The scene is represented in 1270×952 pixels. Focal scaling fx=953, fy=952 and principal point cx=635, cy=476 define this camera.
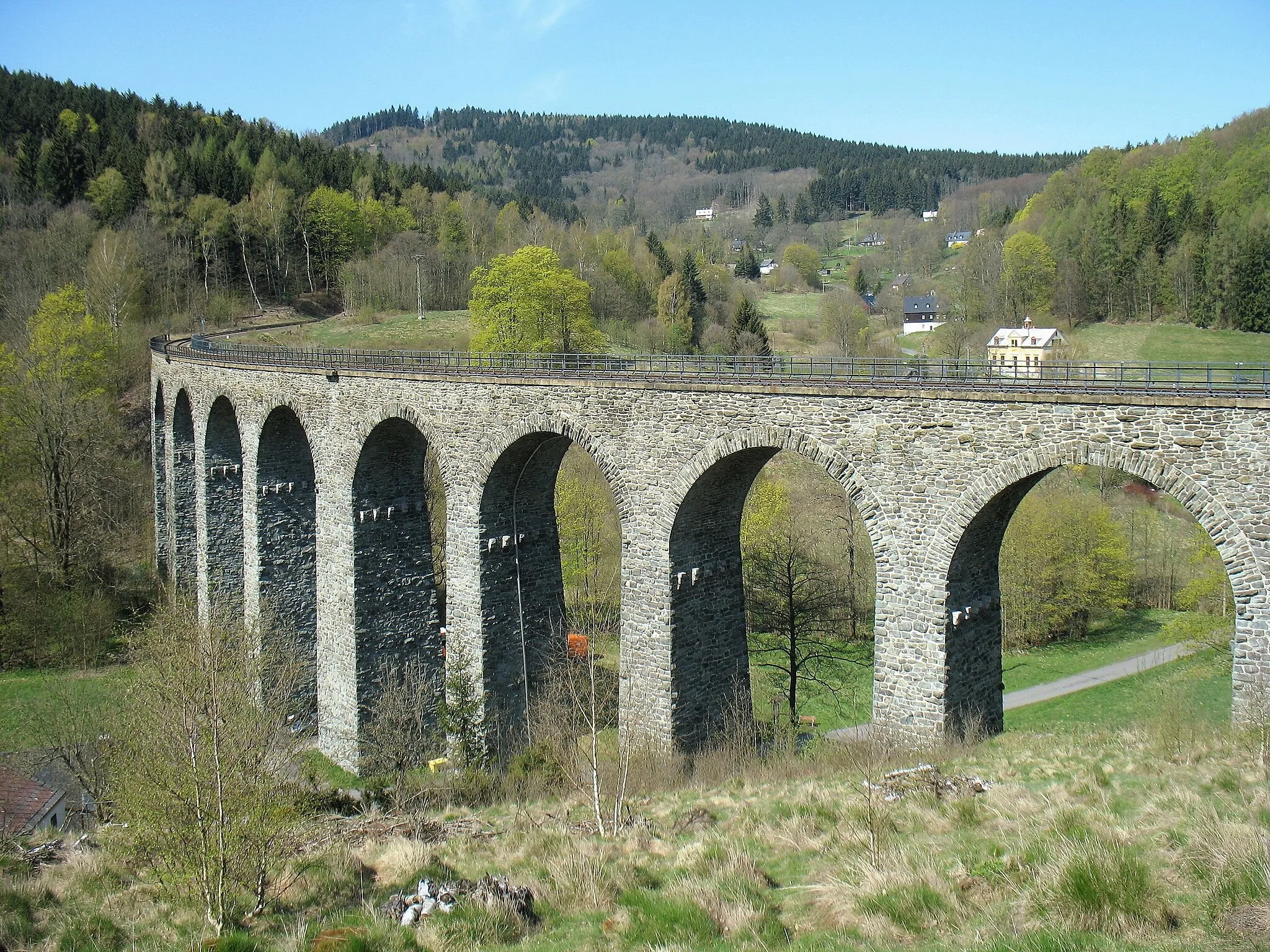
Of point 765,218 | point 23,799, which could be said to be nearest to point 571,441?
point 23,799

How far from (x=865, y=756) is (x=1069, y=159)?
701ft

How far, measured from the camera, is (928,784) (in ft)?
47.1

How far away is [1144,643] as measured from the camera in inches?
1740

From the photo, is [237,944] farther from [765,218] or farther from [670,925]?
[765,218]

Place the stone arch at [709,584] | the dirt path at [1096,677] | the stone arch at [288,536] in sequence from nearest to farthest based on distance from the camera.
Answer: the stone arch at [709,584] < the stone arch at [288,536] < the dirt path at [1096,677]

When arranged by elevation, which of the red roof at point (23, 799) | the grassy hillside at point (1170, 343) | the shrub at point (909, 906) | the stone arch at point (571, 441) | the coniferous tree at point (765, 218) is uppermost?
the coniferous tree at point (765, 218)

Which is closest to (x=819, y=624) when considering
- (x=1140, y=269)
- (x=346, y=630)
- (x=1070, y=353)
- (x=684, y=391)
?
(x=346, y=630)

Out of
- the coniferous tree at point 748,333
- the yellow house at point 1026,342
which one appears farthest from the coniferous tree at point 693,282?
the yellow house at point 1026,342

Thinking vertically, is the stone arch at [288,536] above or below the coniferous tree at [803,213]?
below

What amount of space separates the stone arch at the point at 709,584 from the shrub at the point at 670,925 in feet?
35.6

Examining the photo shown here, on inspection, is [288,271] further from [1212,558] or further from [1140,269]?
[1212,558]

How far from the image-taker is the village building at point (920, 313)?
9162 centimetres

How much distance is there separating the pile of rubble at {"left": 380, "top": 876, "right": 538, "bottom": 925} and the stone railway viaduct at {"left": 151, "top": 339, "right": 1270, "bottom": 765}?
929cm

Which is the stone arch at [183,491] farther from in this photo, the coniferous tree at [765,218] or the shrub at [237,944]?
the coniferous tree at [765,218]
